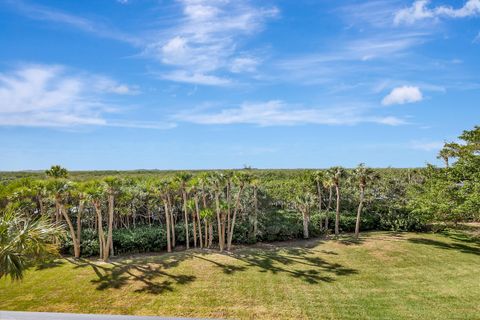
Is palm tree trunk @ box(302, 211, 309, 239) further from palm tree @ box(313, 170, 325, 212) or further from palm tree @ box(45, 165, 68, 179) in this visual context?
palm tree @ box(45, 165, 68, 179)

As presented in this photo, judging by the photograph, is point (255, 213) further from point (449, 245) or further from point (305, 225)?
point (449, 245)

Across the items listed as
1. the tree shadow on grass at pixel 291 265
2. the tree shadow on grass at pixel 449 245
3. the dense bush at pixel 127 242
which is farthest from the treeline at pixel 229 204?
the tree shadow on grass at pixel 291 265

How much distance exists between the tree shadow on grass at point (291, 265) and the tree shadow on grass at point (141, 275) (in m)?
3.50

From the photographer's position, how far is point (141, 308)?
20.2 metres

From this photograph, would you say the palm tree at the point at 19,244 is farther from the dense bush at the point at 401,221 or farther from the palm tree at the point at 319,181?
the dense bush at the point at 401,221

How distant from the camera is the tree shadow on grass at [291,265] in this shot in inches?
1014

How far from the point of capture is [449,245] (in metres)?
33.7

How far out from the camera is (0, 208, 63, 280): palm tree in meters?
8.36

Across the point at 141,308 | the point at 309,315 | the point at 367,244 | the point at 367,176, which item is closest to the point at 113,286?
the point at 141,308

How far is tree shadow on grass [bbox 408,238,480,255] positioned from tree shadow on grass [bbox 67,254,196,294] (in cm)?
2322

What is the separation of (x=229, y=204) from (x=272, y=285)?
11.1 metres

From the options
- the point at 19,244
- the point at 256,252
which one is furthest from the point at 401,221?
the point at 19,244

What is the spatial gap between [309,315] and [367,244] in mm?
17310

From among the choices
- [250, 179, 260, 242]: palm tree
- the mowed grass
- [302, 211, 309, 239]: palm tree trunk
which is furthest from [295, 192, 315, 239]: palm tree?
the mowed grass
